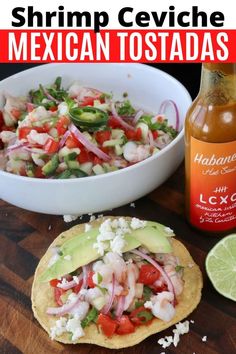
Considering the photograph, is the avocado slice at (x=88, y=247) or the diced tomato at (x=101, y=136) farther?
the diced tomato at (x=101, y=136)

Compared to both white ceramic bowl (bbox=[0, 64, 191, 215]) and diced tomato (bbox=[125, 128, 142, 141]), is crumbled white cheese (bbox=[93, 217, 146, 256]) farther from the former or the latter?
diced tomato (bbox=[125, 128, 142, 141])

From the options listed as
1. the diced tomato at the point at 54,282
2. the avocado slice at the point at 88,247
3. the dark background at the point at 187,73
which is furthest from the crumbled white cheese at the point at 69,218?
the dark background at the point at 187,73

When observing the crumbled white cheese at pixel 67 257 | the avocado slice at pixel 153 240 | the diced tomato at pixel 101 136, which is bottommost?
the crumbled white cheese at pixel 67 257

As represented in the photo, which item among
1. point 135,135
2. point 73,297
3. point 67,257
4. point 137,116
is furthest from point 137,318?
point 137,116

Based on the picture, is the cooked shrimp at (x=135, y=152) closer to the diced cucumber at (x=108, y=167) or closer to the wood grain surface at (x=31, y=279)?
the diced cucumber at (x=108, y=167)

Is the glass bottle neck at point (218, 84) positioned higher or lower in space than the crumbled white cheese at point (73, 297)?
higher

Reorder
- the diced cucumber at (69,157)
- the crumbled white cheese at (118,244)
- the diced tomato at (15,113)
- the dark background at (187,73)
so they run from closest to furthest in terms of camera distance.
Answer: the crumbled white cheese at (118,244) < the diced cucumber at (69,157) < the diced tomato at (15,113) < the dark background at (187,73)
